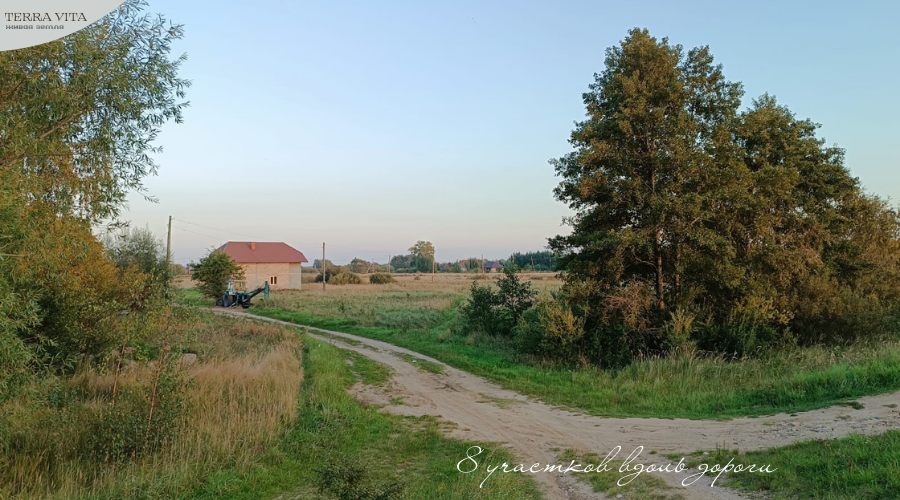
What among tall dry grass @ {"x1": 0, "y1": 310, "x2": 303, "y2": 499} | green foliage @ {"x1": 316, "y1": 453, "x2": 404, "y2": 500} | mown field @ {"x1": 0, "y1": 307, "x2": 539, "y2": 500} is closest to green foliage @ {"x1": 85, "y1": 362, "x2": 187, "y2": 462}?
mown field @ {"x1": 0, "y1": 307, "x2": 539, "y2": 500}

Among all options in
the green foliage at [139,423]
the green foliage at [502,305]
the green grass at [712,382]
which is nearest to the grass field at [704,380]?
the green grass at [712,382]

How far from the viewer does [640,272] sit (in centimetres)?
1711

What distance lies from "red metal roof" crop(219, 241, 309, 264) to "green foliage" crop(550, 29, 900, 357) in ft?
161

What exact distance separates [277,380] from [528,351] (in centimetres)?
815

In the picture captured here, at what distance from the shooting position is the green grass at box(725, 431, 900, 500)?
5.55 meters

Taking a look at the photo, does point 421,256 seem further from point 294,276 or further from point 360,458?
point 360,458

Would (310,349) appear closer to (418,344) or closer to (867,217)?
(418,344)

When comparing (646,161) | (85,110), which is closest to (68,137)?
(85,110)

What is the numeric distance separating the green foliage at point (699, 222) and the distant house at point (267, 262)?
49.0 meters

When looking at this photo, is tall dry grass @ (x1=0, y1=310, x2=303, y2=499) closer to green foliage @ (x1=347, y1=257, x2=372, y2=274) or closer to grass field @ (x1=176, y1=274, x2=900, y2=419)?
grass field @ (x1=176, y1=274, x2=900, y2=419)

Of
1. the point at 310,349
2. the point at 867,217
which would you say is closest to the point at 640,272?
the point at 867,217

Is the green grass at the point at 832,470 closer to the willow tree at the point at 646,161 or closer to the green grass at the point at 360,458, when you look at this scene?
the green grass at the point at 360,458

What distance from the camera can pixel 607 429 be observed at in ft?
29.4

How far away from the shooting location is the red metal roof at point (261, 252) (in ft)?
195
